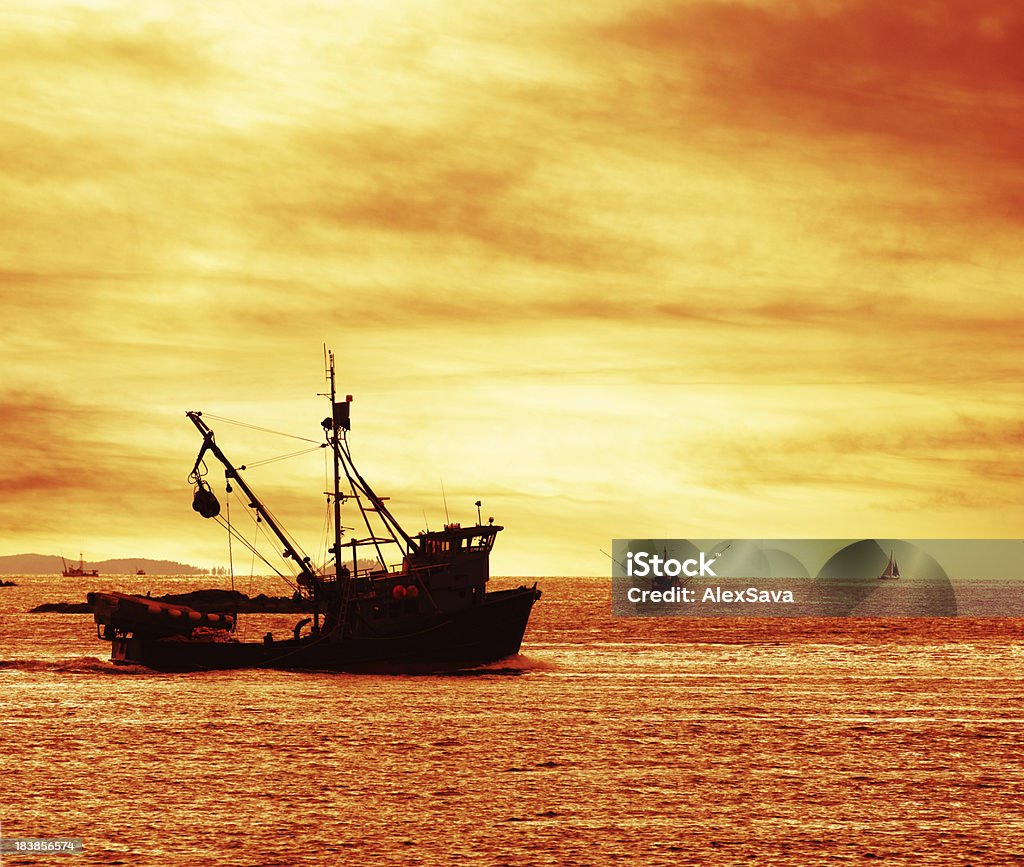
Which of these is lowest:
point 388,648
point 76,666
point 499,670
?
point 76,666

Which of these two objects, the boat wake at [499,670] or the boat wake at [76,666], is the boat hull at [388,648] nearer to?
the boat wake at [499,670]

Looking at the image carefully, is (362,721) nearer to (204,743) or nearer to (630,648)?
(204,743)

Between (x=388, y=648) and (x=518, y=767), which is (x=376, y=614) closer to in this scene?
(x=388, y=648)

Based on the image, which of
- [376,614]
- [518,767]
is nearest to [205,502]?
[376,614]

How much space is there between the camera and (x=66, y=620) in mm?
176750

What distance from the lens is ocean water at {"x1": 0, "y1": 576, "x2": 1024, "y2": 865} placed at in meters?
28.2

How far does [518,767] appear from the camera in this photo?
3928 centimetres

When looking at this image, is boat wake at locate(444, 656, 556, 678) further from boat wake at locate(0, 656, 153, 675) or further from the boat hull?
boat wake at locate(0, 656, 153, 675)

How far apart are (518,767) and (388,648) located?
34.6 m

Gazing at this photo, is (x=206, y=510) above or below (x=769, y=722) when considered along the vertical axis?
above

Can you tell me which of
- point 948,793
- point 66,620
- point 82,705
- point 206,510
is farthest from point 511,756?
point 66,620

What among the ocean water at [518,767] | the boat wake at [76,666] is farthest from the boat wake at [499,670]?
the boat wake at [76,666]

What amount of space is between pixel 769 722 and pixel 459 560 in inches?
1004

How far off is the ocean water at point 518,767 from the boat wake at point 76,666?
2.44 m
